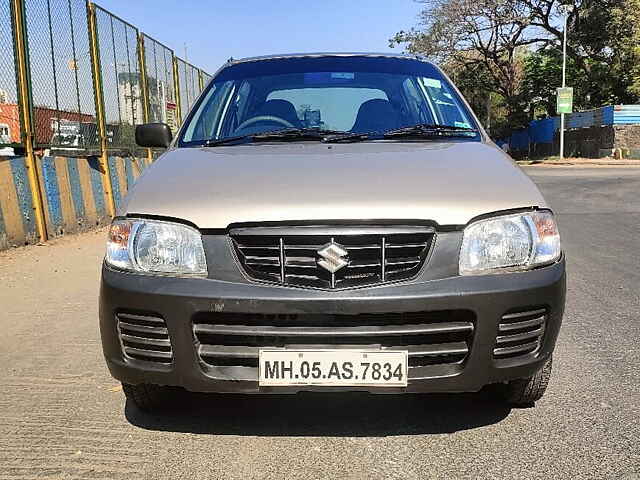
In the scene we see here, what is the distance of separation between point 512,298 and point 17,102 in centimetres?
710

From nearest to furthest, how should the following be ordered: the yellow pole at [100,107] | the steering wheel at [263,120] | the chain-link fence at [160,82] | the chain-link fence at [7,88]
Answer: the steering wheel at [263,120] → the chain-link fence at [7,88] → the yellow pole at [100,107] → the chain-link fence at [160,82]

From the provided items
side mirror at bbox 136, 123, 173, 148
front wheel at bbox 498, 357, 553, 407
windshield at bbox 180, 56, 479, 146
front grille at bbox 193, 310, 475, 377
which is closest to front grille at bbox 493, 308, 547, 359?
front grille at bbox 193, 310, 475, 377

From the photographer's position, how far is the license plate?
7.91ft

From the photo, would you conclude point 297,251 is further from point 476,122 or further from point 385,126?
point 476,122

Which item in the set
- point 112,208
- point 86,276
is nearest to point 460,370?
point 86,276

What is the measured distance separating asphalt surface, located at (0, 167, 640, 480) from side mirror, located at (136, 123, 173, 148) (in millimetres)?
1268

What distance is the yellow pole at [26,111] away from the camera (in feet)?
25.8

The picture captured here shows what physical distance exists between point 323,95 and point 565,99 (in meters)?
30.7

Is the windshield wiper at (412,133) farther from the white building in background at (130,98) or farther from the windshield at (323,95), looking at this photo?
the white building in background at (130,98)

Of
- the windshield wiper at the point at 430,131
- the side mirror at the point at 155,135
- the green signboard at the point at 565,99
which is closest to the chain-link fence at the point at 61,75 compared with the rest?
the side mirror at the point at 155,135

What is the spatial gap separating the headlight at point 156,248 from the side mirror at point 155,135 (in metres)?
1.37

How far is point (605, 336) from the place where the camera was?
4.18 m

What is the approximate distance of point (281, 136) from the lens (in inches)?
134

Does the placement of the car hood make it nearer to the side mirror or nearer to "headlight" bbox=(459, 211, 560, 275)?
"headlight" bbox=(459, 211, 560, 275)
